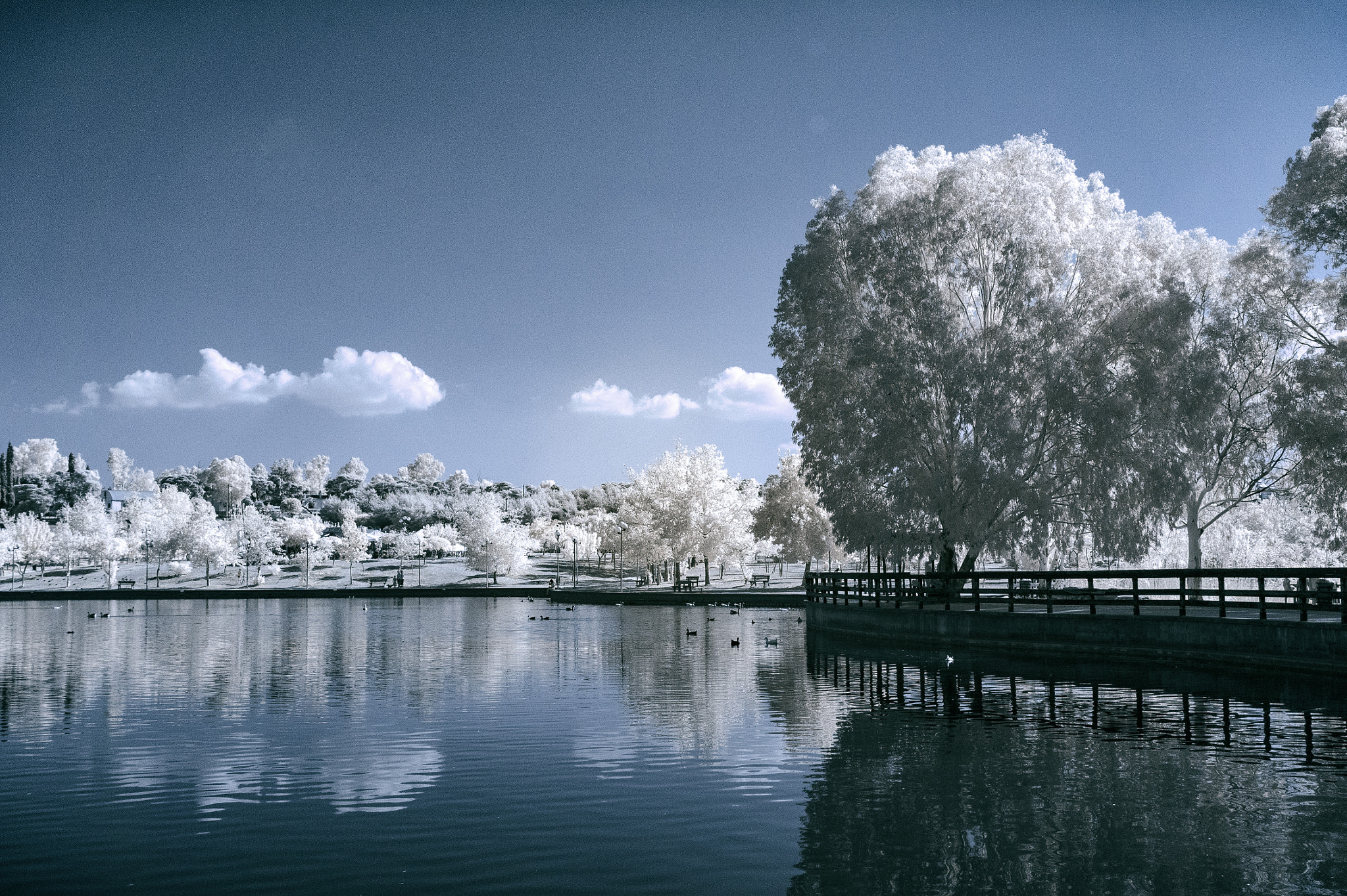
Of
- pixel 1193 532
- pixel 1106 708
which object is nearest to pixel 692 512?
pixel 1193 532

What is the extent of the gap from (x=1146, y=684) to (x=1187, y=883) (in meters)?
15.1

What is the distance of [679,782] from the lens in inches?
534

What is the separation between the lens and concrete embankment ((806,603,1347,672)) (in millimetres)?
23703

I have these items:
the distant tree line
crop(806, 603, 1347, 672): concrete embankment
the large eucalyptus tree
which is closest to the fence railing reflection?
crop(806, 603, 1347, 672): concrete embankment

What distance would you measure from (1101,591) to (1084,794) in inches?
1011

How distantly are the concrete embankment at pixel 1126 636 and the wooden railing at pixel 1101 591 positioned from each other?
1.57 feet

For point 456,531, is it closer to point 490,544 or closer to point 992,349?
point 490,544

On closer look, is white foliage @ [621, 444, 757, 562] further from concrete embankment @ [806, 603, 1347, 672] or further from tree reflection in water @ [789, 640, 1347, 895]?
tree reflection in water @ [789, 640, 1347, 895]

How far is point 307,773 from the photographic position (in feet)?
46.8

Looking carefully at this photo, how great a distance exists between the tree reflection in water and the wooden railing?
4279 millimetres

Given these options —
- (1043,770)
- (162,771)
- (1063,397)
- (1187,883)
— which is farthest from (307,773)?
(1063,397)

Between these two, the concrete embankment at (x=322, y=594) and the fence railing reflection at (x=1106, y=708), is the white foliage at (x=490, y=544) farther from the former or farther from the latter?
the fence railing reflection at (x=1106, y=708)

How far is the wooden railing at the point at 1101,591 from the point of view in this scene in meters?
25.7

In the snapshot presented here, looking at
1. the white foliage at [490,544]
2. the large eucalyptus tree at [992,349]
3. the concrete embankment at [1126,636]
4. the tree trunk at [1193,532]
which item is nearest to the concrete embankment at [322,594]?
the white foliage at [490,544]
